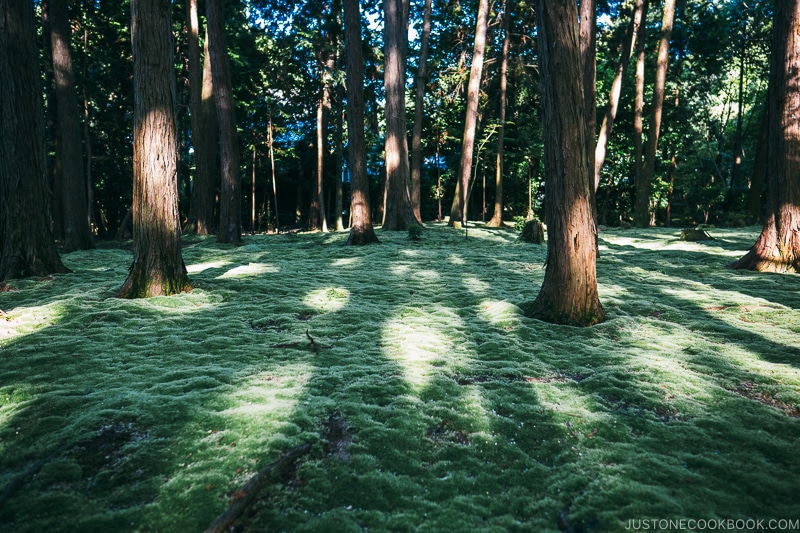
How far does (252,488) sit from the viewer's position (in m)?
2.18

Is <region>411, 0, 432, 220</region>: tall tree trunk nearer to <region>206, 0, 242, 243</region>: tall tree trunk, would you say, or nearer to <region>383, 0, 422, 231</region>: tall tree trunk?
<region>383, 0, 422, 231</region>: tall tree trunk

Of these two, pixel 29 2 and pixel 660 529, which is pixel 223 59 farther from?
pixel 660 529

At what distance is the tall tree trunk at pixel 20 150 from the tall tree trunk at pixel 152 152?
2.68 meters

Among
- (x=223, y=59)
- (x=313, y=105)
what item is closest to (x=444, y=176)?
(x=313, y=105)

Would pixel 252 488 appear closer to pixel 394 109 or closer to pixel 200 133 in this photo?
pixel 394 109

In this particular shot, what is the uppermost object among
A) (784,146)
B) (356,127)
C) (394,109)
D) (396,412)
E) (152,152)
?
(394,109)

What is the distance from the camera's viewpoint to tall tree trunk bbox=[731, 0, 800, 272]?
696cm

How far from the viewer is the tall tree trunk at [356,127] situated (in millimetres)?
11422

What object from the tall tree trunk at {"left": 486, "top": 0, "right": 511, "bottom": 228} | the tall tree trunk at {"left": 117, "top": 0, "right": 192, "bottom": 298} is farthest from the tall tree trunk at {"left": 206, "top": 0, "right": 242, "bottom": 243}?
the tall tree trunk at {"left": 486, "top": 0, "right": 511, "bottom": 228}

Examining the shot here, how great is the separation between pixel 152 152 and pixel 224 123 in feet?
22.8

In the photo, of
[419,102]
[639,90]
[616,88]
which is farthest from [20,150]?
[639,90]

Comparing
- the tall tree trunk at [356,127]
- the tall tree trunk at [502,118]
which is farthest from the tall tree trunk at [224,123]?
the tall tree trunk at [502,118]

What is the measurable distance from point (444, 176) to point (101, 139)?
1874 cm

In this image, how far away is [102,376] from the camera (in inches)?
139
